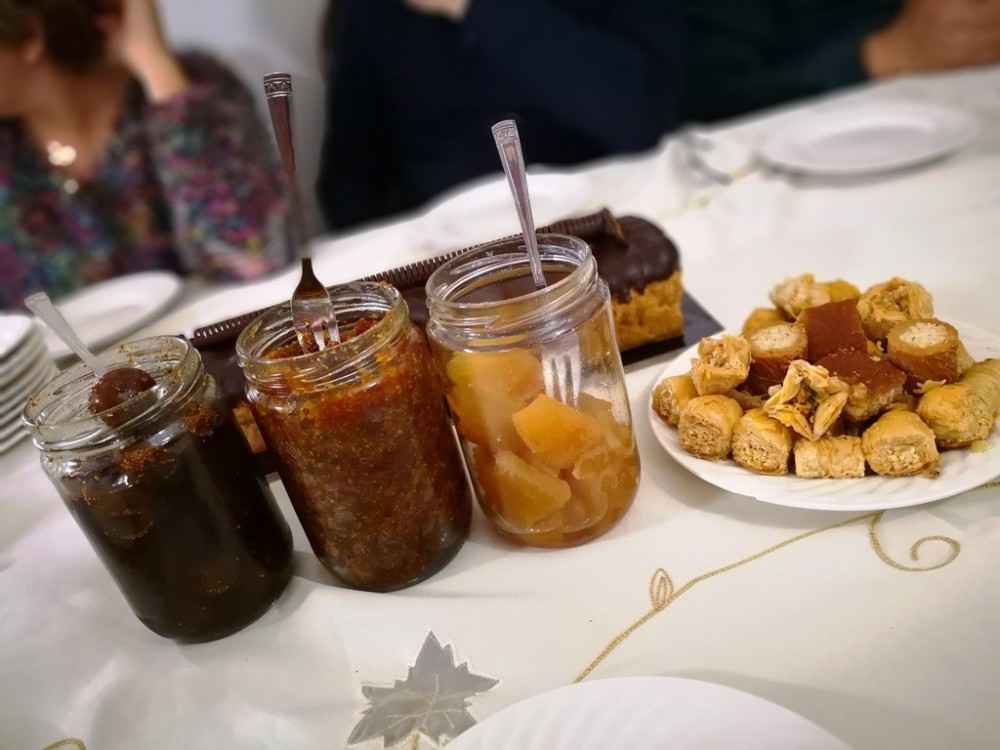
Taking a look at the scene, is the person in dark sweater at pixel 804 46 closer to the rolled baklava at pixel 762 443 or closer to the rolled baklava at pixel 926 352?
the rolled baklava at pixel 926 352

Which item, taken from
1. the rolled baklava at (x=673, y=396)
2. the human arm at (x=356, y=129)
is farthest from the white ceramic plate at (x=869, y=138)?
the human arm at (x=356, y=129)

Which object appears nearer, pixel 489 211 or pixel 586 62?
pixel 489 211

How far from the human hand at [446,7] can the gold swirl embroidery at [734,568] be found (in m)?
1.57

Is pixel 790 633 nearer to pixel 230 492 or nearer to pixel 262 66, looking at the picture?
pixel 230 492

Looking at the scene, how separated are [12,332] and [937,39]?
2.00 metres

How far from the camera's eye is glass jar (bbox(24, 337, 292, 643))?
1.85 feet

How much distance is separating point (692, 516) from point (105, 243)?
1660 mm

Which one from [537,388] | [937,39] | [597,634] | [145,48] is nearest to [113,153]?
[145,48]

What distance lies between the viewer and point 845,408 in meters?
0.63

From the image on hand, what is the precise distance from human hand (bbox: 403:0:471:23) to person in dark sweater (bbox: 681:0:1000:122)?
61 cm

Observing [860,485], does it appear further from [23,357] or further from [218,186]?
[218,186]

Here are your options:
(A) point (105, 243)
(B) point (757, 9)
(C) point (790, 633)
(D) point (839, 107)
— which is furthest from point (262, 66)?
(C) point (790, 633)

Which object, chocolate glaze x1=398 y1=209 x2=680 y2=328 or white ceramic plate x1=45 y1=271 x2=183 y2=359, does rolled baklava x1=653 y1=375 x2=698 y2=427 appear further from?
white ceramic plate x1=45 y1=271 x2=183 y2=359

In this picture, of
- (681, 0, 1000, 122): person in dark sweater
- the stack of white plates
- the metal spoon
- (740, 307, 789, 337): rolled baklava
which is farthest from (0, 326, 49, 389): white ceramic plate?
(681, 0, 1000, 122): person in dark sweater
